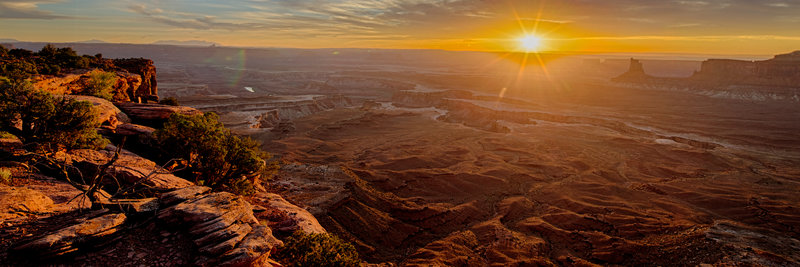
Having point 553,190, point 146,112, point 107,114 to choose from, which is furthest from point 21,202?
point 553,190

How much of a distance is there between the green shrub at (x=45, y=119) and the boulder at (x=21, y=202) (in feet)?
18.9

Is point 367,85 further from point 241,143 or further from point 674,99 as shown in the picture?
point 241,143

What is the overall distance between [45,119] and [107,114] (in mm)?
5461

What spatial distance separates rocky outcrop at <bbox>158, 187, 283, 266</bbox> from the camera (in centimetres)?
1083


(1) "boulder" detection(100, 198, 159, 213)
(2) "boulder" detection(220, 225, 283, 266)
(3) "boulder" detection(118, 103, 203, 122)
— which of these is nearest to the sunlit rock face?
(3) "boulder" detection(118, 103, 203, 122)

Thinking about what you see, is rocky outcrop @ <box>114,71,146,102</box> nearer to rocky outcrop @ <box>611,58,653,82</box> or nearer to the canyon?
the canyon

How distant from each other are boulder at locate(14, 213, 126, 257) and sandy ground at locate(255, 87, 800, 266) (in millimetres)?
15593

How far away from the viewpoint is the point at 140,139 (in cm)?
2239

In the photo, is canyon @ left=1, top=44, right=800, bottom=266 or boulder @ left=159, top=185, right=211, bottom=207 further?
canyon @ left=1, top=44, right=800, bottom=266

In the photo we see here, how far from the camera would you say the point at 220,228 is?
1169cm

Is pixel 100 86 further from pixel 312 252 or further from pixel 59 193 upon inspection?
pixel 312 252

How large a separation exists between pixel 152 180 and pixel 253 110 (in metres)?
75.3

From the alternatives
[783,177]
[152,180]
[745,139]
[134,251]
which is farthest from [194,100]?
[745,139]

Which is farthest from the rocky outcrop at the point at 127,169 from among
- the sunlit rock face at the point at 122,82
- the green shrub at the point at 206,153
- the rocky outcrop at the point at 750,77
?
the rocky outcrop at the point at 750,77
